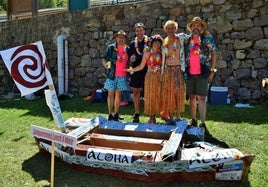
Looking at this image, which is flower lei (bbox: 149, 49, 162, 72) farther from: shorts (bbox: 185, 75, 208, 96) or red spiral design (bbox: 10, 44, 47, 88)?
red spiral design (bbox: 10, 44, 47, 88)

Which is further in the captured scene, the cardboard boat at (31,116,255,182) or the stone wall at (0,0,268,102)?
the stone wall at (0,0,268,102)

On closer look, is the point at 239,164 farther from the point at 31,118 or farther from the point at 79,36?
the point at 79,36

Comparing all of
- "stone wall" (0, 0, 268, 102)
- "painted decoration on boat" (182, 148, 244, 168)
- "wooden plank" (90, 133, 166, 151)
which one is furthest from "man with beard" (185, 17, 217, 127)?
"stone wall" (0, 0, 268, 102)

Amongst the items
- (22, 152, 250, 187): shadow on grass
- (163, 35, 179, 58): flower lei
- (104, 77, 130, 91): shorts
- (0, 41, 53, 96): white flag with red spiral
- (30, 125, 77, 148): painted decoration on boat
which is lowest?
(22, 152, 250, 187): shadow on grass

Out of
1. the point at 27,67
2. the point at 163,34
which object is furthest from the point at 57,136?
the point at 163,34

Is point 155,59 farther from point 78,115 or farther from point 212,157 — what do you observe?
point 78,115

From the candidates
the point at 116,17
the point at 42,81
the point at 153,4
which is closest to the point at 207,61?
the point at 42,81

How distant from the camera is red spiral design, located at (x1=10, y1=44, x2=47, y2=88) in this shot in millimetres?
4492

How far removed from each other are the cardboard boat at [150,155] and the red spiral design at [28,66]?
0.80 metres

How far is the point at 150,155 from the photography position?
380cm

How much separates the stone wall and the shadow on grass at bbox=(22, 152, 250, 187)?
4392 mm

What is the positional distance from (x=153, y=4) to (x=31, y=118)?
12.9 feet

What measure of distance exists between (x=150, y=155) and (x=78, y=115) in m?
Result: 3.50

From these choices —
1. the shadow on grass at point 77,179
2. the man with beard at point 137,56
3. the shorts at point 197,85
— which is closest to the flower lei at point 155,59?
the man with beard at point 137,56
